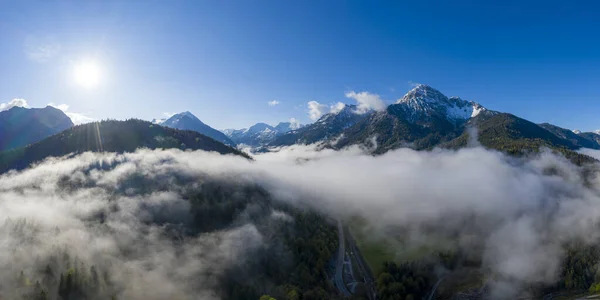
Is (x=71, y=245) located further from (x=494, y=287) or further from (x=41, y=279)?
(x=494, y=287)

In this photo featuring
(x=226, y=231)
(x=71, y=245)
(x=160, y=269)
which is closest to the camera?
(x=160, y=269)

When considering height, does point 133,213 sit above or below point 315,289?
above

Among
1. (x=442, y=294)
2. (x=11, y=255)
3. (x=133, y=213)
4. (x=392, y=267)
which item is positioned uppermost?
(x=133, y=213)

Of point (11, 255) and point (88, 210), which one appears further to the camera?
point (88, 210)

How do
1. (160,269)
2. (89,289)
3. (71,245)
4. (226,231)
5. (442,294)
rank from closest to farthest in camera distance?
(89,289) < (160,269) < (71,245) < (442,294) < (226,231)

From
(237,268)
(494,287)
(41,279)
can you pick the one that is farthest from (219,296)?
(494,287)

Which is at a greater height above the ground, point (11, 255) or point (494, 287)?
point (11, 255)

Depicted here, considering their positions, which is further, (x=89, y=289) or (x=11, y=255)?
(x=11, y=255)

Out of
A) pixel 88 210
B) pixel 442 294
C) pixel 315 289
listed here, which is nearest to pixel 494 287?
pixel 442 294

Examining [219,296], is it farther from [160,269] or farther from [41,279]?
[41,279]
